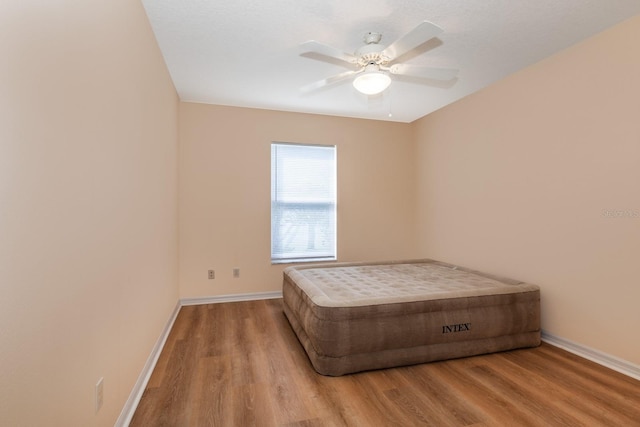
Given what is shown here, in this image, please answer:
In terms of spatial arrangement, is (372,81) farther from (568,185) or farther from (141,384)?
(141,384)

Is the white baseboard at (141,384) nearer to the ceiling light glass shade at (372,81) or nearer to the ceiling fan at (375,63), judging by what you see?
the ceiling fan at (375,63)

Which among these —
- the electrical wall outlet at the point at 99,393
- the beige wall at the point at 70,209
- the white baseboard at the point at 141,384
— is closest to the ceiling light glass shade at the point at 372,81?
the beige wall at the point at 70,209

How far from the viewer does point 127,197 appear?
5.68 ft

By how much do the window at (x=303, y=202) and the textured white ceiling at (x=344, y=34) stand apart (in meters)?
1.02

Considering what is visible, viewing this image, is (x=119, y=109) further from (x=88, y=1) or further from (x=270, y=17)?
(x=270, y=17)

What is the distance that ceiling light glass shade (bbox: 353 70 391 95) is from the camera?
2.23 m

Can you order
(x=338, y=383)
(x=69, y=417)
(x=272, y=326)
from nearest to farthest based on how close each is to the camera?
(x=69, y=417) → (x=338, y=383) → (x=272, y=326)

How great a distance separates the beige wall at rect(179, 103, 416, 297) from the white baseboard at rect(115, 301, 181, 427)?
47.1 inches

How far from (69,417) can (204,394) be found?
945mm

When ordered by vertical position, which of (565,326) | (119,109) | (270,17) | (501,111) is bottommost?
(565,326)

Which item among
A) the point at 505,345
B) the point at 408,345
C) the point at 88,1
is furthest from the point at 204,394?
the point at 505,345

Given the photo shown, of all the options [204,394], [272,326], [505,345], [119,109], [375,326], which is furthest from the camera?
[272,326]

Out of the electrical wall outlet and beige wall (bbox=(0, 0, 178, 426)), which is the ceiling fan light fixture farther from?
the electrical wall outlet

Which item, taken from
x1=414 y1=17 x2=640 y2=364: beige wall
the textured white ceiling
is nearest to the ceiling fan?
the textured white ceiling
